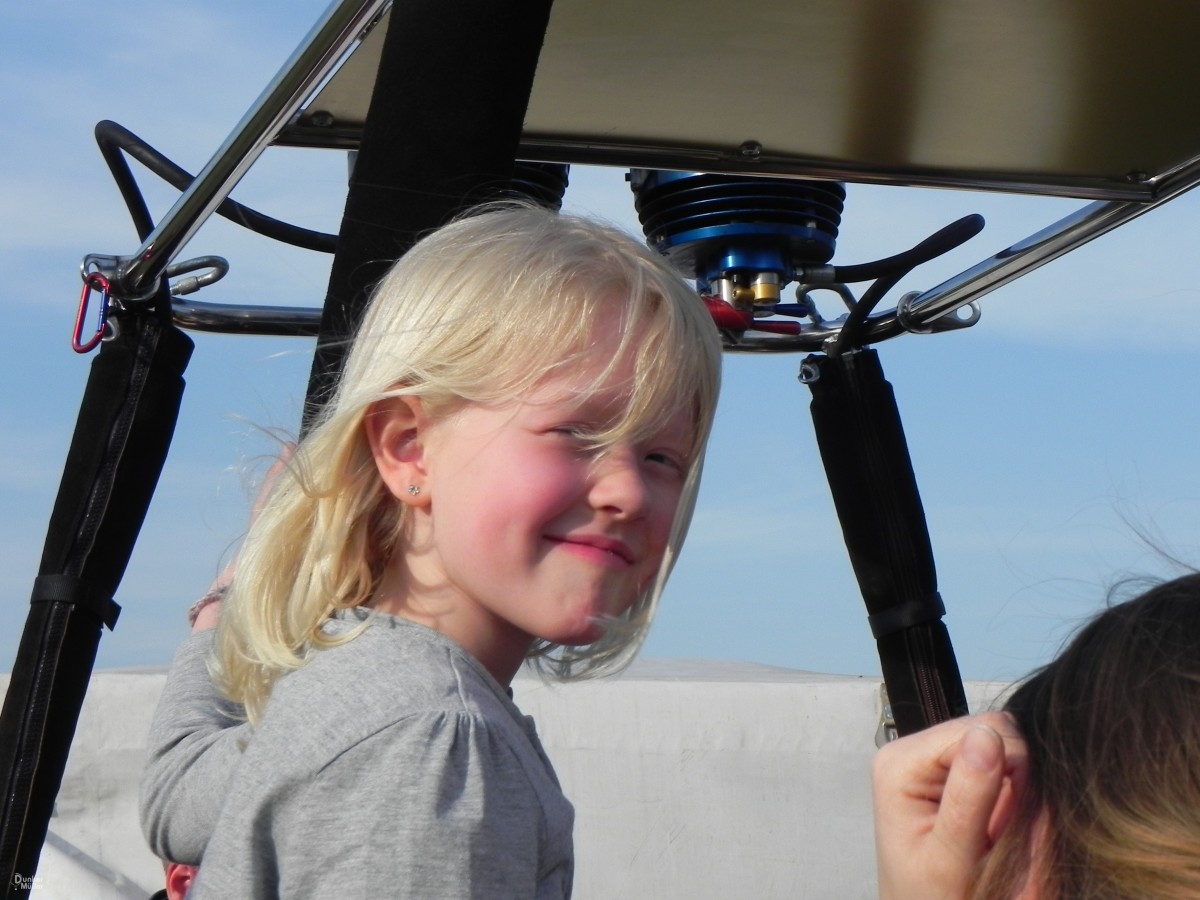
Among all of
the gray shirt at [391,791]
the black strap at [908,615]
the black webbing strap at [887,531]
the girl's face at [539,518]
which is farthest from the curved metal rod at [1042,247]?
the gray shirt at [391,791]

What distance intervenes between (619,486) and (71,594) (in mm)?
407

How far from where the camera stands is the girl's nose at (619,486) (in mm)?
806

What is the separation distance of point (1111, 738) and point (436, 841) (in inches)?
12.1

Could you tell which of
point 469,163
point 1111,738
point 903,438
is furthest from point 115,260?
point 1111,738

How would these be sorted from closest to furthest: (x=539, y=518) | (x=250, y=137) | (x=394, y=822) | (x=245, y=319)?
(x=394, y=822), (x=539, y=518), (x=250, y=137), (x=245, y=319)

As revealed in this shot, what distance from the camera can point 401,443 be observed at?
2.83ft

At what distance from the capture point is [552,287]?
86cm

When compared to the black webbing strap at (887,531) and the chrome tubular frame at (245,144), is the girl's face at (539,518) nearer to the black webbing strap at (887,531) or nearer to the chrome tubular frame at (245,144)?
the chrome tubular frame at (245,144)

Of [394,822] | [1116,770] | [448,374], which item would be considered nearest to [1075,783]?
[1116,770]

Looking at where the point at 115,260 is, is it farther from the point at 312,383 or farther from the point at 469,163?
the point at 469,163

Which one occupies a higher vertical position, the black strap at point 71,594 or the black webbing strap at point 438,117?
the black webbing strap at point 438,117

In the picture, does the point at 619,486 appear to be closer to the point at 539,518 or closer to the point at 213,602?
the point at 539,518

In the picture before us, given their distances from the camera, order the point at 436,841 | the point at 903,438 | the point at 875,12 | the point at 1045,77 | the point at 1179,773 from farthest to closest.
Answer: the point at 903,438, the point at 1045,77, the point at 875,12, the point at 436,841, the point at 1179,773

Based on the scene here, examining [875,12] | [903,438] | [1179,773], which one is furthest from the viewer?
[903,438]
